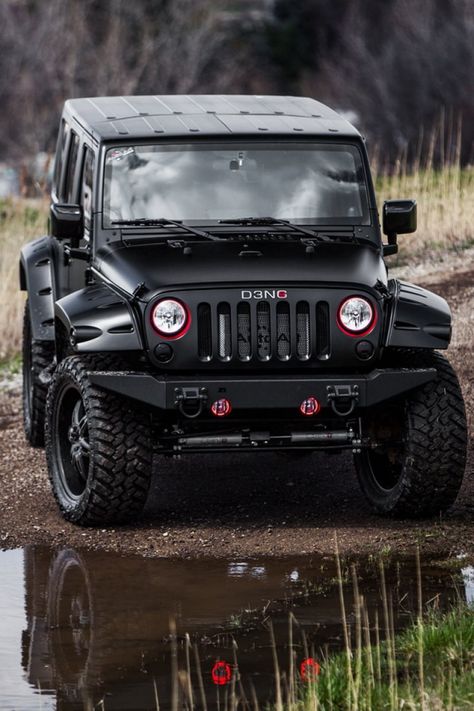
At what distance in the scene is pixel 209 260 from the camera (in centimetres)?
789

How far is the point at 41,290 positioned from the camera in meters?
9.80

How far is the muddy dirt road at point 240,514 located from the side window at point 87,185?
5.06 ft

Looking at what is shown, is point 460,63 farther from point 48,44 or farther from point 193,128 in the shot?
point 193,128

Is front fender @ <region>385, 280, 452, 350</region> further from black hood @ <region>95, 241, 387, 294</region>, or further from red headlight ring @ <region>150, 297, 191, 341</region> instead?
red headlight ring @ <region>150, 297, 191, 341</region>

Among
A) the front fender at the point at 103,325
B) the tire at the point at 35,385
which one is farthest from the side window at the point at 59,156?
the front fender at the point at 103,325

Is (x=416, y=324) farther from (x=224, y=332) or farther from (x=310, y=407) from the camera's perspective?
(x=224, y=332)

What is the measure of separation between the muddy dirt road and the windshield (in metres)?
1.52

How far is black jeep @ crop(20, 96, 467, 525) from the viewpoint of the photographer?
770 centimetres

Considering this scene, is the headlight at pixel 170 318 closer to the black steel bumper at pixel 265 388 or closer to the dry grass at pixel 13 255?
the black steel bumper at pixel 265 388

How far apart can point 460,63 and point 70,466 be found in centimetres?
3527

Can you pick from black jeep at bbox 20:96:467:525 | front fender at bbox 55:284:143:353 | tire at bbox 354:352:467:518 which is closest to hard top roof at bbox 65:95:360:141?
black jeep at bbox 20:96:467:525

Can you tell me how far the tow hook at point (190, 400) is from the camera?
299 inches

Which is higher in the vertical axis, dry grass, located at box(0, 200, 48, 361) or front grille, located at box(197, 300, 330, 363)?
dry grass, located at box(0, 200, 48, 361)

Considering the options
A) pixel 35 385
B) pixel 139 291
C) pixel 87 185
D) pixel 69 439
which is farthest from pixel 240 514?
pixel 35 385
